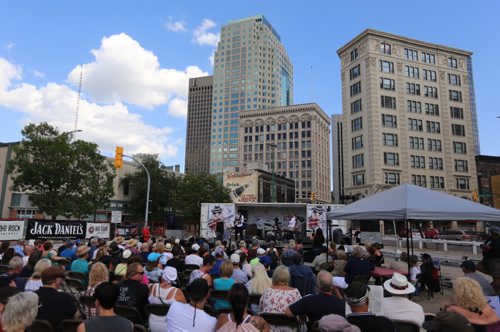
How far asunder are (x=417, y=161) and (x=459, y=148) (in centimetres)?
889

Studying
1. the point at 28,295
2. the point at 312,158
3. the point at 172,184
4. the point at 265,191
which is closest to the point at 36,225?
the point at 28,295

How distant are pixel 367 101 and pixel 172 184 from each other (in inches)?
1380

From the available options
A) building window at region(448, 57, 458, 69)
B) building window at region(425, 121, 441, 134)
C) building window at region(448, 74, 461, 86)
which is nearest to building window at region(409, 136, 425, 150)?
building window at region(425, 121, 441, 134)

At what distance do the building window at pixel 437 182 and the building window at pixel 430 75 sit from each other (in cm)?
1662

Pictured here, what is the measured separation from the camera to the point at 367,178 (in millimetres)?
53562

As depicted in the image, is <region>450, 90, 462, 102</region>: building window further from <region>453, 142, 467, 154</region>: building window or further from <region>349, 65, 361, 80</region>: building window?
<region>349, 65, 361, 80</region>: building window

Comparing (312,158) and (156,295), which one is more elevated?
(312,158)

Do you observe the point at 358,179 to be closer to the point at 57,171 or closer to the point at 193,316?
the point at 57,171

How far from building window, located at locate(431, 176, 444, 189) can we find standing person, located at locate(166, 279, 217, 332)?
5857 centimetres

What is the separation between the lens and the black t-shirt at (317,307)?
448cm

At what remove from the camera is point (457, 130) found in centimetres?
5806

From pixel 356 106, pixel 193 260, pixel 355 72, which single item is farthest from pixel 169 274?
pixel 355 72

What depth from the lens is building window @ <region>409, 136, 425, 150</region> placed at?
55250 millimetres

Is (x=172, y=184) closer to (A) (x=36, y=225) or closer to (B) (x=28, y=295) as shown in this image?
(A) (x=36, y=225)
